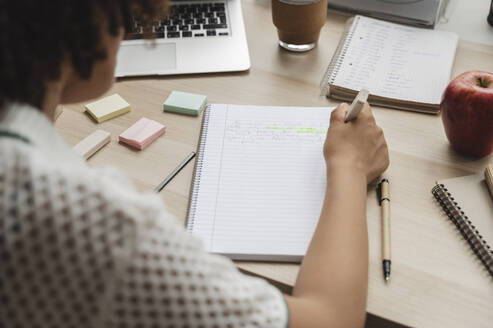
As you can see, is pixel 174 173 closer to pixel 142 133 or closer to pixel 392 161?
pixel 142 133

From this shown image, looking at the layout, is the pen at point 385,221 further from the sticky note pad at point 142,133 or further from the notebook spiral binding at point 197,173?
the sticky note pad at point 142,133

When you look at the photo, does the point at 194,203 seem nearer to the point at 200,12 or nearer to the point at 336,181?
the point at 336,181

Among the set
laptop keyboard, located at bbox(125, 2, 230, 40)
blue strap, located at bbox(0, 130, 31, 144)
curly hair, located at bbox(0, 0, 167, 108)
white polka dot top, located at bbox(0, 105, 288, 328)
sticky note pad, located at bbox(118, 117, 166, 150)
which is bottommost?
sticky note pad, located at bbox(118, 117, 166, 150)

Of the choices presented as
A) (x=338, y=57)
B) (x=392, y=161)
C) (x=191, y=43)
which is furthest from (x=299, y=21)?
(x=392, y=161)

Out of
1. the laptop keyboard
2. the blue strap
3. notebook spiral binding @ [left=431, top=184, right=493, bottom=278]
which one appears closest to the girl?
the blue strap

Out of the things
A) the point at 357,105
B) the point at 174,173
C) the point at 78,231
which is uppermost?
the point at 78,231

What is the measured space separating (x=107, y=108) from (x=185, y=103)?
14 centimetres

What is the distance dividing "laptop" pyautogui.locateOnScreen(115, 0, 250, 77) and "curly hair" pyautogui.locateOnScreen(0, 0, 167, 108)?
467mm

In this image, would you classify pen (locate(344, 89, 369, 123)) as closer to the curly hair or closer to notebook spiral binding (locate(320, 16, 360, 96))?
notebook spiral binding (locate(320, 16, 360, 96))

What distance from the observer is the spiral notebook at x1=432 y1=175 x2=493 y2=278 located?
0.63 meters

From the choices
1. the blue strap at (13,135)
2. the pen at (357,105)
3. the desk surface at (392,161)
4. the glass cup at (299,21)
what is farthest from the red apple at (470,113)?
Result: the blue strap at (13,135)

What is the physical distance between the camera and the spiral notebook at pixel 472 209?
0.63m

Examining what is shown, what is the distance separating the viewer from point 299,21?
0.96 meters

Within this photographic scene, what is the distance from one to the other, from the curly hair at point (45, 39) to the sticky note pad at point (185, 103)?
1.24 feet
